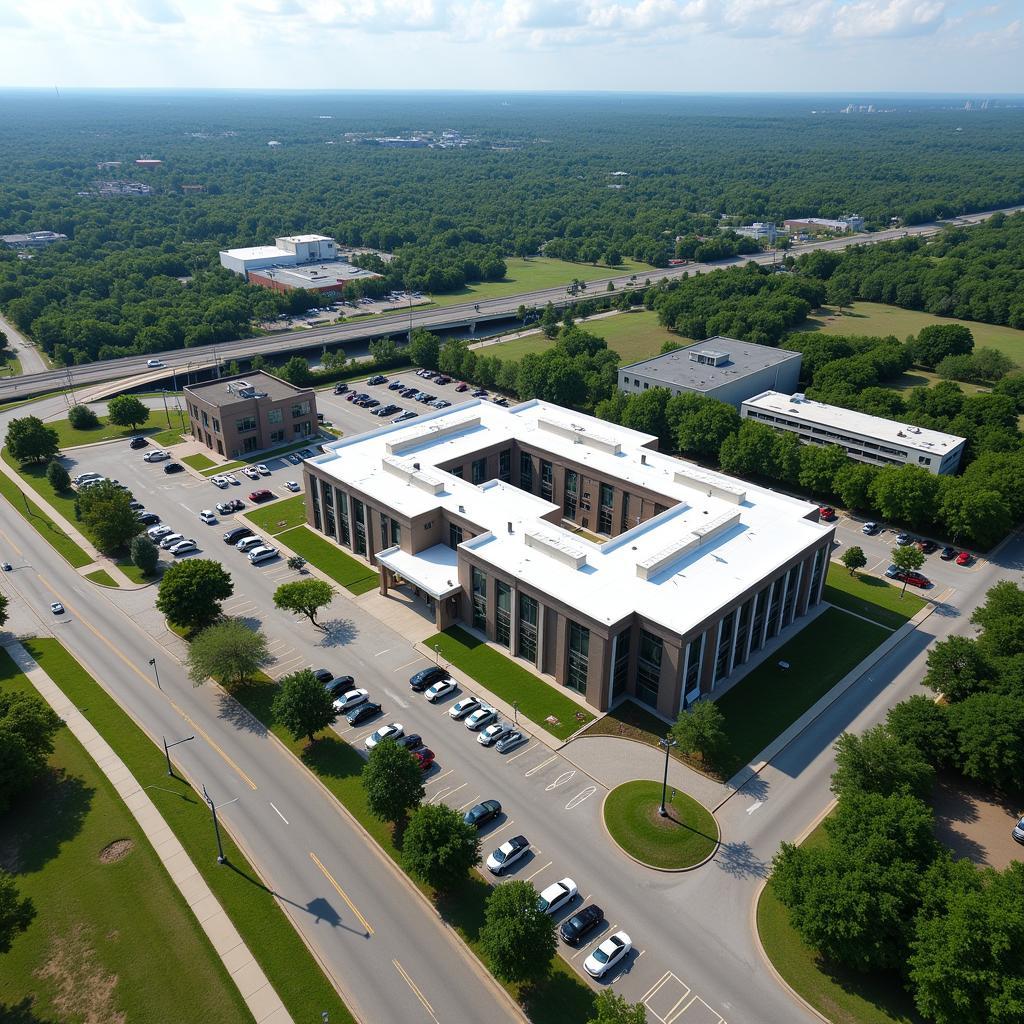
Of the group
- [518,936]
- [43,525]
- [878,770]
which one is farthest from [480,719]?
[43,525]

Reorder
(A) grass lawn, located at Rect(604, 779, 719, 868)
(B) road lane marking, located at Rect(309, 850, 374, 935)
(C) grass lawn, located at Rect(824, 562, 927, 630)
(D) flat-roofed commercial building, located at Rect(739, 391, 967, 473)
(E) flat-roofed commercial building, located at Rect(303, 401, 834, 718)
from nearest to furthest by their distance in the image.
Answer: (B) road lane marking, located at Rect(309, 850, 374, 935)
(A) grass lawn, located at Rect(604, 779, 719, 868)
(E) flat-roofed commercial building, located at Rect(303, 401, 834, 718)
(C) grass lawn, located at Rect(824, 562, 927, 630)
(D) flat-roofed commercial building, located at Rect(739, 391, 967, 473)

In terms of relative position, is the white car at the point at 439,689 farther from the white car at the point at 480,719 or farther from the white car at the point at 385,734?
the white car at the point at 385,734

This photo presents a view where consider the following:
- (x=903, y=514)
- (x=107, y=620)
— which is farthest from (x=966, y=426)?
Answer: (x=107, y=620)

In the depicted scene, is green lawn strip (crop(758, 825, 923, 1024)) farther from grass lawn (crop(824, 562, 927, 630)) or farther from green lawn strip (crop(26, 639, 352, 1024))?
grass lawn (crop(824, 562, 927, 630))

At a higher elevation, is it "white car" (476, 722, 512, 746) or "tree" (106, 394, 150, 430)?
"tree" (106, 394, 150, 430)

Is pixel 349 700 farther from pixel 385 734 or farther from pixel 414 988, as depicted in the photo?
pixel 414 988

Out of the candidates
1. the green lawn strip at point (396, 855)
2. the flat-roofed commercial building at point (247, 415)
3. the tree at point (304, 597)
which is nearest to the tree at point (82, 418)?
the flat-roofed commercial building at point (247, 415)

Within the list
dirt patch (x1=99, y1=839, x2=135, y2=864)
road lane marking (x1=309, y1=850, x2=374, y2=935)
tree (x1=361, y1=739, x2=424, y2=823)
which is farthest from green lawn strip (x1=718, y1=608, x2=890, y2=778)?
dirt patch (x1=99, y1=839, x2=135, y2=864)
